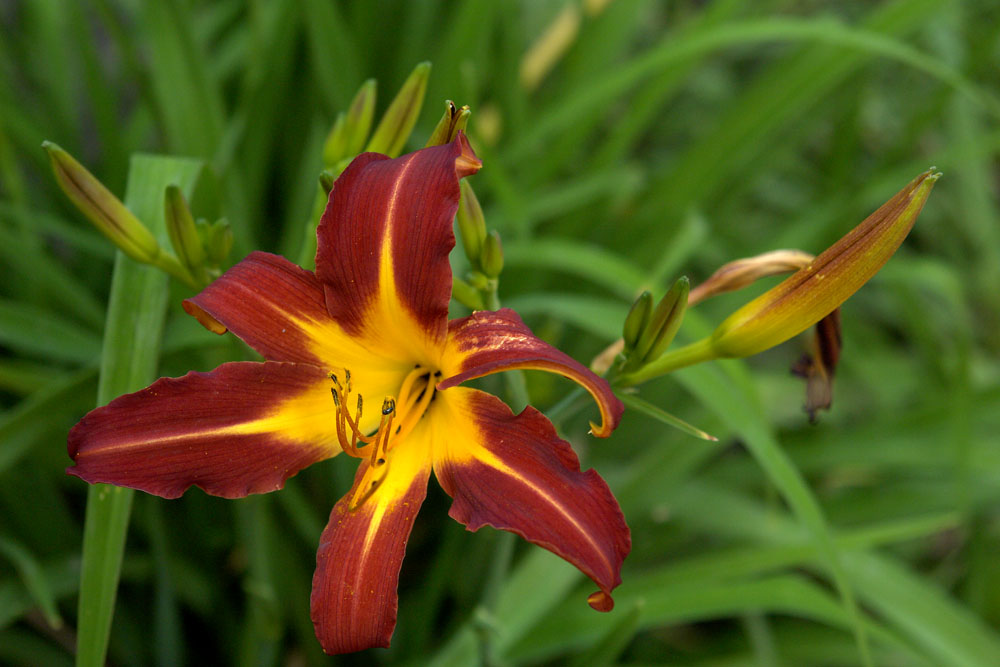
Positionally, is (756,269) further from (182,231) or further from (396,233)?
(182,231)

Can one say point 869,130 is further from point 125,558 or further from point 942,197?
point 125,558

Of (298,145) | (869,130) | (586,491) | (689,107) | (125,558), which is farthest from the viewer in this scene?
(869,130)

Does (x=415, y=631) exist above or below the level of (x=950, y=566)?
below

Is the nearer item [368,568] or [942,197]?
[368,568]

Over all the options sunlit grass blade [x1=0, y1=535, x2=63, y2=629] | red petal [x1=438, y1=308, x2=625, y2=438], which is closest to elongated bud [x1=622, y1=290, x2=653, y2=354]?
red petal [x1=438, y1=308, x2=625, y2=438]

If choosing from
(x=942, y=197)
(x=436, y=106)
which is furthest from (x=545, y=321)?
(x=942, y=197)

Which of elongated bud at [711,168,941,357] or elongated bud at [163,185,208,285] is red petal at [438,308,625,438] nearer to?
elongated bud at [711,168,941,357]

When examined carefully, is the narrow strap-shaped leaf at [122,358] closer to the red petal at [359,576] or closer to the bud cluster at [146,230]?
the bud cluster at [146,230]
